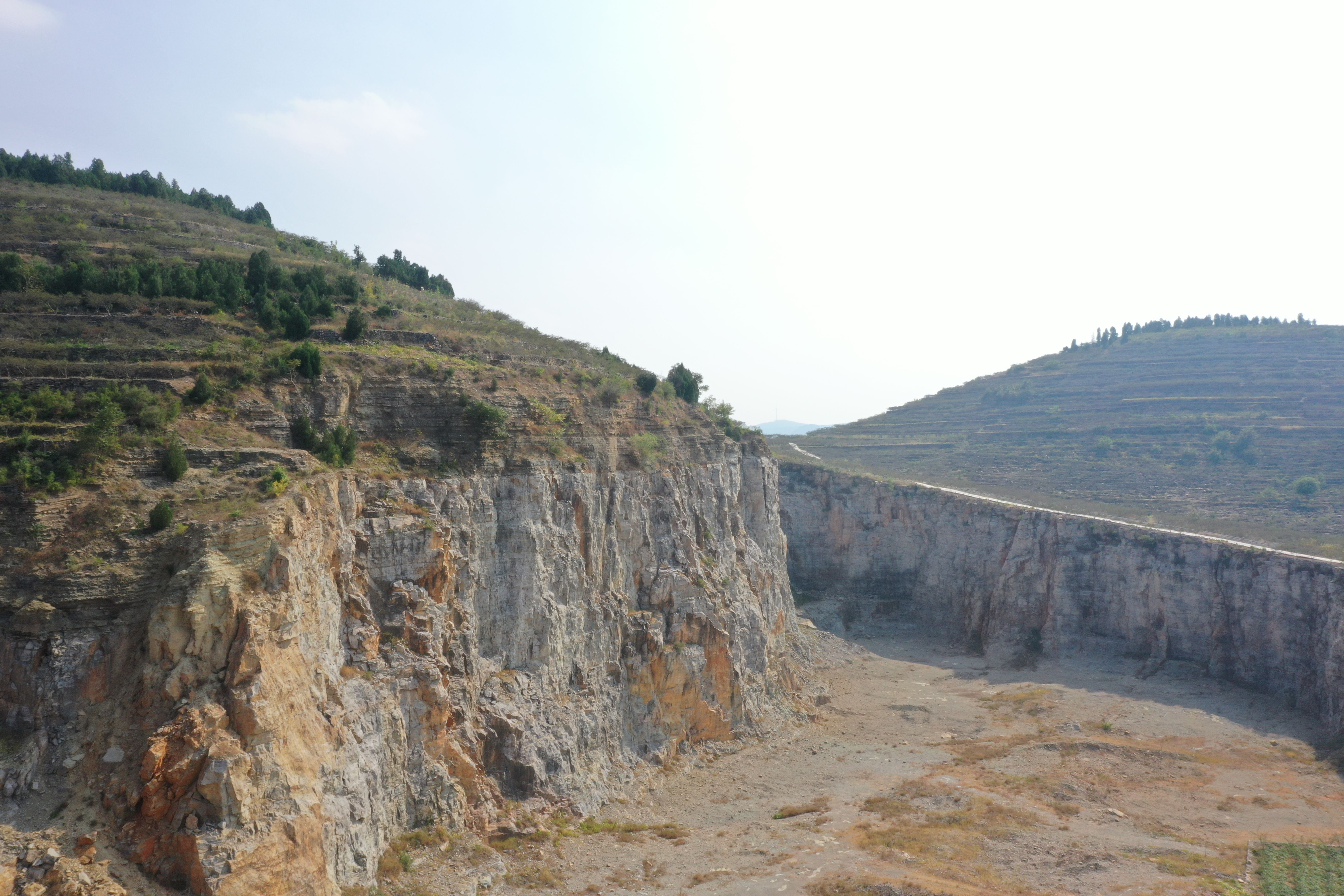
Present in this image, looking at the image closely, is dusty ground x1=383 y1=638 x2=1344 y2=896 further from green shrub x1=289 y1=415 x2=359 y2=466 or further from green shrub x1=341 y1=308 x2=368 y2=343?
green shrub x1=341 y1=308 x2=368 y2=343

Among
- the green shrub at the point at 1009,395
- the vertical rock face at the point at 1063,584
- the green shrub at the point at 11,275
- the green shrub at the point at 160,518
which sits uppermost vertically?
the green shrub at the point at 1009,395

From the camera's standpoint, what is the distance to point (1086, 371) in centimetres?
9881

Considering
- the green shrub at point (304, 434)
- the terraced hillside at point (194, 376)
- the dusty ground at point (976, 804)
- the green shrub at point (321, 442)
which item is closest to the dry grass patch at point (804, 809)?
the dusty ground at point (976, 804)

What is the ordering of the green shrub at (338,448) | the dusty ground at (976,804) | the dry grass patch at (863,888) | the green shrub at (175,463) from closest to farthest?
the green shrub at (175,463)
the dry grass patch at (863,888)
the dusty ground at (976,804)
the green shrub at (338,448)

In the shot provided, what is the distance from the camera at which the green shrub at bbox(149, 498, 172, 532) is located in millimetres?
18266

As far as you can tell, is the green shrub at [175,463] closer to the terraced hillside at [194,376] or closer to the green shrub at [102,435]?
the terraced hillside at [194,376]

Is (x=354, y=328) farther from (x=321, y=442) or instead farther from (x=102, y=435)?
(x=102, y=435)

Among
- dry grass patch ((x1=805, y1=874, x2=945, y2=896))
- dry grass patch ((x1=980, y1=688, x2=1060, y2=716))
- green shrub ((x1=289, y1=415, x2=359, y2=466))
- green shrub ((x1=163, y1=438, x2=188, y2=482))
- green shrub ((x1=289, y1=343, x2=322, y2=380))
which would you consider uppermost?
green shrub ((x1=289, y1=343, x2=322, y2=380))

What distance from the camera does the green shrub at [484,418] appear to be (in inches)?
1134

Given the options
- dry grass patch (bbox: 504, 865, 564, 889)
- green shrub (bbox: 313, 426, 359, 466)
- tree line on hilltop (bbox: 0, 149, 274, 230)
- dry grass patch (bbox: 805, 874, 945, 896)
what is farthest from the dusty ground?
tree line on hilltop (bbox: 0, 149, 274, 230)

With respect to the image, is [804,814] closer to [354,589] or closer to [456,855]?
[456,855]

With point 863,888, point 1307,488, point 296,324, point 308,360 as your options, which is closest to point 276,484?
point 308,360

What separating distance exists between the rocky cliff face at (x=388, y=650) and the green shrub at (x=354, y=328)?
360 centimetres

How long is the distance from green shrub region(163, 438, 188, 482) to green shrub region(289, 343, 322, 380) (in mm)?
6148
